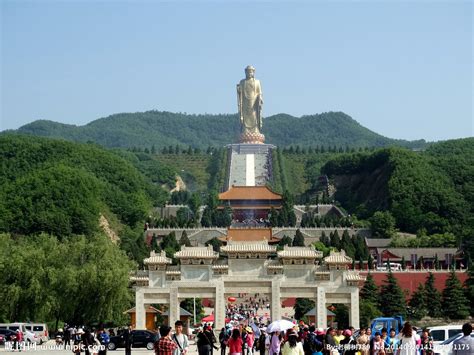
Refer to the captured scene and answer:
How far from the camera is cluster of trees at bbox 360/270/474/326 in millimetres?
52656

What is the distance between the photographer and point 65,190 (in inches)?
3150

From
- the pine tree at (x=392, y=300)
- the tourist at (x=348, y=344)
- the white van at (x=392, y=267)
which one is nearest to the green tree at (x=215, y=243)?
the white van at (x=392, y=267)

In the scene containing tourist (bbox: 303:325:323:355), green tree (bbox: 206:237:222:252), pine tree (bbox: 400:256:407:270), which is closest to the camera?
tourist (bbox: 303:325:323:355)

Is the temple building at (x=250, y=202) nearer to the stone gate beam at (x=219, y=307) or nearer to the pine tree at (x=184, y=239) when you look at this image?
the pine tree at (x=184, y=239)

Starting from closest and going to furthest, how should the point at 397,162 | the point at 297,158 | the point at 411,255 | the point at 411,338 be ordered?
the point at 411,338 → the point at 411,255 → the point at 397,162 → the point at 297,158

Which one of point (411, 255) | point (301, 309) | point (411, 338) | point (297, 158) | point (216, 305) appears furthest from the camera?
point (297, 158)

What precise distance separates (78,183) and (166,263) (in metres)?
38.8

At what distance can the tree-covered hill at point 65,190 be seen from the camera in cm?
7531

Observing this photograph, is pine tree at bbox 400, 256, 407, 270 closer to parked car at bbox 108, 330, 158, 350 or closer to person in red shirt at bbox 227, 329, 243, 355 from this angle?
parked car at bbox 108, 330, 158, 350

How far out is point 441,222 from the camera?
85188 mm

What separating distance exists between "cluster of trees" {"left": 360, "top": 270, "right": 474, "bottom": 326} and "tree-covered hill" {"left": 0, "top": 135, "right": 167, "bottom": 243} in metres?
26.6

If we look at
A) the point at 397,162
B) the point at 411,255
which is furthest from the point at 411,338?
the point at 397,162

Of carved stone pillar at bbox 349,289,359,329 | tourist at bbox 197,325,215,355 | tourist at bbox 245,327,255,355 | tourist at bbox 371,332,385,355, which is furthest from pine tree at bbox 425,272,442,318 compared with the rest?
tourist at bbox 371,332,385,355

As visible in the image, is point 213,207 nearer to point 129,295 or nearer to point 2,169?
point 2,169
